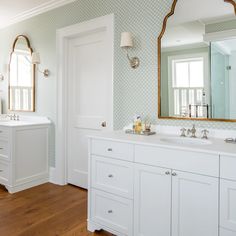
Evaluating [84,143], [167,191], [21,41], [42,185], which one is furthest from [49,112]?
[167,191]

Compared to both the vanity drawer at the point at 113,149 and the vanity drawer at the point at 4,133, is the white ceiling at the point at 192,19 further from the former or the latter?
the vanity drawer at the point at 4,133

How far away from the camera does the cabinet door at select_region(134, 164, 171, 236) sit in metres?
1.72

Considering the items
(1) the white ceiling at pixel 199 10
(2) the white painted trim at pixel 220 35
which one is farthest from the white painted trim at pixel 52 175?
(2) the white painted trim at pixel 220 35

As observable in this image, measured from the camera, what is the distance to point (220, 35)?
2.03 meters

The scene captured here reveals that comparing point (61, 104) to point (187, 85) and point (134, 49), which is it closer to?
point (134, 49)

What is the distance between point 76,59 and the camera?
10.7 feet

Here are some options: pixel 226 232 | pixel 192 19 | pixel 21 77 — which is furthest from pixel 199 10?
pixel 21 77

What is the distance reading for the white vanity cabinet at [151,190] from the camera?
156 centimetres

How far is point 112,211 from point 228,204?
3.10 ft

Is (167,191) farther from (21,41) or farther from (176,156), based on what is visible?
(21,41)

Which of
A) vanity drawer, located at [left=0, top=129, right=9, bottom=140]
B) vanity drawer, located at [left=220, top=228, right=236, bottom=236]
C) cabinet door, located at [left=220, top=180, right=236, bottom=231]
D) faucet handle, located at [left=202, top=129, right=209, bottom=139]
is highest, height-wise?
faucet handle, located at [left=202, top=129, right=209, bottom=139]

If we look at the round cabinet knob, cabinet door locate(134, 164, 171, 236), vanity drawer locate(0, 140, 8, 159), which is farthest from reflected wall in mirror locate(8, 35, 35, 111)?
cabinet door locate(134, 164, 171, 236)

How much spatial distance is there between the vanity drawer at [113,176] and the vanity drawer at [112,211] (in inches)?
2.4

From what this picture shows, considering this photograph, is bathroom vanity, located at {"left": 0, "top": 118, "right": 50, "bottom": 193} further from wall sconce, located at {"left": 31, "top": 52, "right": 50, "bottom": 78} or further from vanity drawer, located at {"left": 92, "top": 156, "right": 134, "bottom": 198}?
vanity drawer, located at {"left": 92, "top": 156, "right": 134, "bottom": 198}
